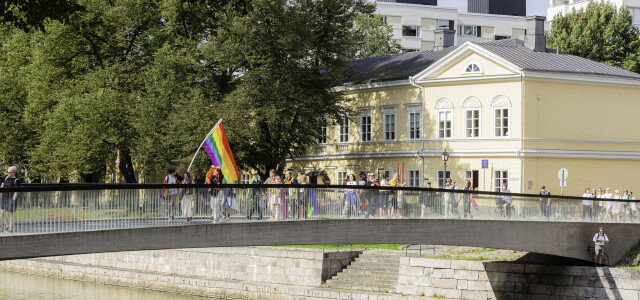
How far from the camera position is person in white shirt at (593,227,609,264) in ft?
114

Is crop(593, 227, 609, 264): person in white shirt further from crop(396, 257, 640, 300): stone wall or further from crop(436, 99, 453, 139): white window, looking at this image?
crop(436, 99, 453, 139): white window

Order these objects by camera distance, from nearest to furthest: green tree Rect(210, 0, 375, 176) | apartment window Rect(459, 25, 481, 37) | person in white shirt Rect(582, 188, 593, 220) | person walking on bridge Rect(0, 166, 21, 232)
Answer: person walking on bridge Rect(0, 166, 21, 232), person in white shirt Rect(582, 188, 593, 220), green tree Rect(210, 0, 375, 176), apartment window Rect(459, 25, 481, 37)

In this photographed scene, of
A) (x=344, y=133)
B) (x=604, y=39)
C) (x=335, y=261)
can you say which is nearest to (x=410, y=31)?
Answer: (x=604, y=39)

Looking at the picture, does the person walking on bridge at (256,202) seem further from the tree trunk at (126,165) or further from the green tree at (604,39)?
the green tree at (604,39)

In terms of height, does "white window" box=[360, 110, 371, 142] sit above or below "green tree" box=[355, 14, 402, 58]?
below

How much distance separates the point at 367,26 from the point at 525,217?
4897 cm

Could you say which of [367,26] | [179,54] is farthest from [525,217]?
[367,26]

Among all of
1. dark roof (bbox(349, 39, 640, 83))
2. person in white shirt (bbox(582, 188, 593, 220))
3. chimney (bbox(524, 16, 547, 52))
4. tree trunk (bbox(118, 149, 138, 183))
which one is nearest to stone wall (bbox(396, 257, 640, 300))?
person in white shirt (bbox(582, 188, 593, 220))

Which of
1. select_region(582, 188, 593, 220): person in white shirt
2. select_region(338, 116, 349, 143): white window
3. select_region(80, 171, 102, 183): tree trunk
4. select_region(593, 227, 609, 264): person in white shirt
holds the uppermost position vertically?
select_region(338, 116, 349, 143): white window

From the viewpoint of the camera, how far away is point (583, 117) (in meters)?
52.2

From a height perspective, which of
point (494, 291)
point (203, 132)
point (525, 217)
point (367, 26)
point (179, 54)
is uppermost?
point (367, 26)

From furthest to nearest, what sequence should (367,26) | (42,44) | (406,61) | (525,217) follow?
(367,26) → (406,61) → (42,44) → (525,217)

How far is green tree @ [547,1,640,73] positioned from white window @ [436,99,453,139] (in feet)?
56.8

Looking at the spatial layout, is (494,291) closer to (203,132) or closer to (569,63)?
(203,132)
